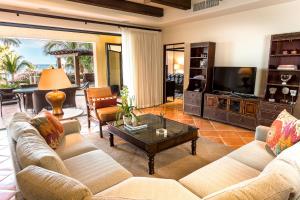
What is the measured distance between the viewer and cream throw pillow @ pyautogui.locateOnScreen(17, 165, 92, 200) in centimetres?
92

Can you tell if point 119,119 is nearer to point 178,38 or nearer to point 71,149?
point 71,149

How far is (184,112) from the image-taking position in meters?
5.77

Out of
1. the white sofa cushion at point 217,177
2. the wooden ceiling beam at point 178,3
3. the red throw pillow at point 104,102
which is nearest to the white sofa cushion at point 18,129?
the white sofa cushion at point 217,177

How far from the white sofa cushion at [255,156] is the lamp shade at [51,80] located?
2517 mm

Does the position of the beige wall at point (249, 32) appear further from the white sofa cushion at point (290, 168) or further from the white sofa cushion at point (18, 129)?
the white sofa cushion at point (18, 129)

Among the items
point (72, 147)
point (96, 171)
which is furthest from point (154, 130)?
point (96, 171)

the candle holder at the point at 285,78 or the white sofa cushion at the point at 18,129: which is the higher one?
the candle holder at the point at 285,78

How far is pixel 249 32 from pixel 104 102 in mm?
3704

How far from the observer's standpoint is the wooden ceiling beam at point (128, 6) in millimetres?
4271

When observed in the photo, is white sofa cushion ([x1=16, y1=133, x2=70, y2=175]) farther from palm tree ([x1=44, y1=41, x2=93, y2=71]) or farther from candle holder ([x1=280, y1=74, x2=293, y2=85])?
palm tree ([x1=44, y1=41, x2=93, y2=71])

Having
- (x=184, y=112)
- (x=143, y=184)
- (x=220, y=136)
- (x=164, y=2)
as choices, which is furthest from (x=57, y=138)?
(x=184, y=112)

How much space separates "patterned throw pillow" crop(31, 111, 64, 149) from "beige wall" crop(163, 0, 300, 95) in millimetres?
4310

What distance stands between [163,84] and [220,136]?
11.6 feet

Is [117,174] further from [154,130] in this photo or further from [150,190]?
[154,130]
